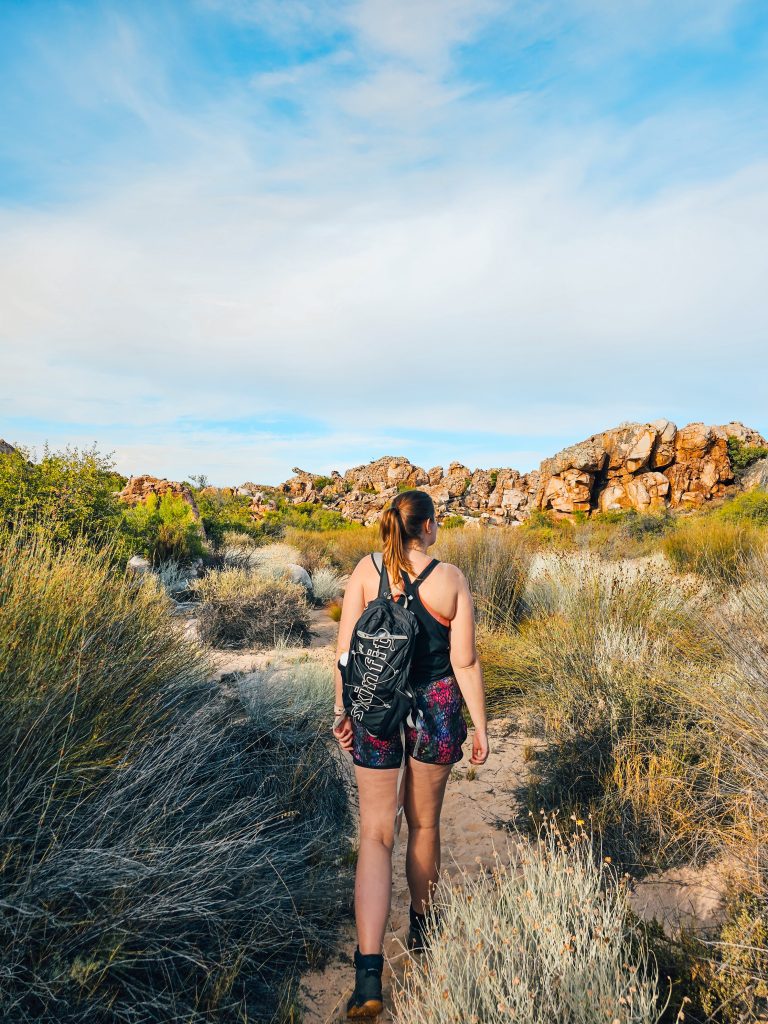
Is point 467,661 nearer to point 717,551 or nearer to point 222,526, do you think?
point 717,551

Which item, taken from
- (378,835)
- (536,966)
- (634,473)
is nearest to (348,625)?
(378,835)

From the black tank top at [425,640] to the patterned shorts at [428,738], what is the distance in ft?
0.15

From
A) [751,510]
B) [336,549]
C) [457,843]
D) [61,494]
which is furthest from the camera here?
[336,549]

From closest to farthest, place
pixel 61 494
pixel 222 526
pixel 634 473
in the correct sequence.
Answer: pixel 61 494 → pixel 222 526 → pixel 634 473

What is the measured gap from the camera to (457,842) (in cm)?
416

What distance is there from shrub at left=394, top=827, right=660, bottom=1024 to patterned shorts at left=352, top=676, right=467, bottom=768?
0.54 metres

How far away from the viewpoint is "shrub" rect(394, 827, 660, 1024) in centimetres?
189

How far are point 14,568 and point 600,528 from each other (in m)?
15.0

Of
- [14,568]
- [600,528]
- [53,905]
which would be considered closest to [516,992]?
[53,905]

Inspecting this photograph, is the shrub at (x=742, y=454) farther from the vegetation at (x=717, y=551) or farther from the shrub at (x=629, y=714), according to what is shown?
the shrub at (x=629, y=714)

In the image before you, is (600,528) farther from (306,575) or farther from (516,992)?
(516,992)

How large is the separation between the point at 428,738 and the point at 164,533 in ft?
35.1

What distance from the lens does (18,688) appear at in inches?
108

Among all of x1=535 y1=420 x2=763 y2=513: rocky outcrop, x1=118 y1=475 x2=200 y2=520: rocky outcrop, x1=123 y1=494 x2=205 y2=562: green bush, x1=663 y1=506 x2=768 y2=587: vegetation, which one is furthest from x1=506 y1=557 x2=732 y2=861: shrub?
x1=535 y1=420 x2=763 y2=513: rocky outcrop
